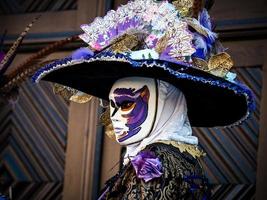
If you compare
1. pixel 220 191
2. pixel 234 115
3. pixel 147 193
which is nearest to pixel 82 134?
pixel 220 191

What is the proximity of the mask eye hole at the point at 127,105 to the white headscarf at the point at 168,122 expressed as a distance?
13 cm

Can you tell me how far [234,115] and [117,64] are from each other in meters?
0.76

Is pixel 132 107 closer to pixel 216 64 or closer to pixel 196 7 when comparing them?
pixel 216 64

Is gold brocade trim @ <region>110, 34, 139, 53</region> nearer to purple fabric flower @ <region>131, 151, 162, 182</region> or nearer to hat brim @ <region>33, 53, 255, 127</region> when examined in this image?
hat brim @ <region>33, 53, 255, 127</region>

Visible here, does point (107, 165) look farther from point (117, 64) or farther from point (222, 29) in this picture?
point (117, 64)

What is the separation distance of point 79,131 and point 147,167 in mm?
2482

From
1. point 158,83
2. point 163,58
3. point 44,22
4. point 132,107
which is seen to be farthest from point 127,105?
point 44,22

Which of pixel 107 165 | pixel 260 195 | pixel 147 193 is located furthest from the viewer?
pixel 107 165

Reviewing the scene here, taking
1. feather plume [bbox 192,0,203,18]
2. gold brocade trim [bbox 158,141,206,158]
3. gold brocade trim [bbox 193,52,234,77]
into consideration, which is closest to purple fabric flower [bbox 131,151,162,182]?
gold brocade trim [bbox 158,141,206,158]

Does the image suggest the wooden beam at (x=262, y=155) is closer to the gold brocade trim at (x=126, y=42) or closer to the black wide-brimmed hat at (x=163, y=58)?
the black wide-brimmed hat at (x=163, y=58)

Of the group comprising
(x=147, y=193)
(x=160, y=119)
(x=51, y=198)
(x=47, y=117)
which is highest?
(x=47, y=117)

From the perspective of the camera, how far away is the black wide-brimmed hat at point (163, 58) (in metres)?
5.04

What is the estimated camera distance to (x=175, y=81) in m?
5.18

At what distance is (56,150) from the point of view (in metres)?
7.40
